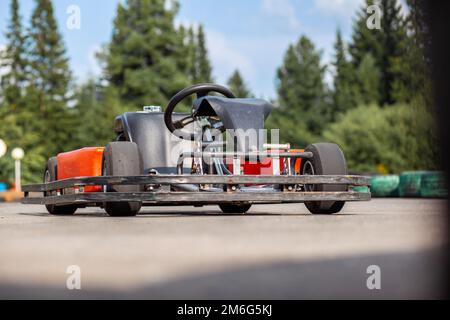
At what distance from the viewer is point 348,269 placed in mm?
4352

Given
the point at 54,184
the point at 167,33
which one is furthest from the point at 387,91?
the point at 54,184

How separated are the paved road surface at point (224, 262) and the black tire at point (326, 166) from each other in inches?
101

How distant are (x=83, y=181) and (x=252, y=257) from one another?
204 inches

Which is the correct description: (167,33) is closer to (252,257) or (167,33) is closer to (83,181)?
(83,181)

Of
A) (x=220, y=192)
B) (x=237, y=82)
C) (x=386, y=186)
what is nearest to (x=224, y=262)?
(x=220, y=192)

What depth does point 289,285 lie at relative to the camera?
3799mm

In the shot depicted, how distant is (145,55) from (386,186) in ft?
132

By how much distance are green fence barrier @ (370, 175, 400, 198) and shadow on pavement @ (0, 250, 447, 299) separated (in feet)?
63.3

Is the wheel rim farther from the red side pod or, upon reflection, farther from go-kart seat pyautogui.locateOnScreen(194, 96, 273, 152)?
the red side pod

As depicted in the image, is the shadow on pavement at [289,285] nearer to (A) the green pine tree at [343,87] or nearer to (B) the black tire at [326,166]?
(B) the black tire at [326,166]

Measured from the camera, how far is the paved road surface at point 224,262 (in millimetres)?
3715

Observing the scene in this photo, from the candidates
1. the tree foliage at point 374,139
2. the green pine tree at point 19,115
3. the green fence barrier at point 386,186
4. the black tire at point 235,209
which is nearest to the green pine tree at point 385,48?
the tree foliage at point 374,139

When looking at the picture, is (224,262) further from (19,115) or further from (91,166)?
(19,115)

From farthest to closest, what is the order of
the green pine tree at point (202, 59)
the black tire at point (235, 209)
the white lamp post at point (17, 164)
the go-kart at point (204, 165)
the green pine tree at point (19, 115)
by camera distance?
1. the green pine tree at point (202, 59)
2. the green pine tree at point (19, 115)
3. the white lamp post at point (17, 164)
4. the black tire at point (235, 209)
5. the go-kart at point (204, 165)
